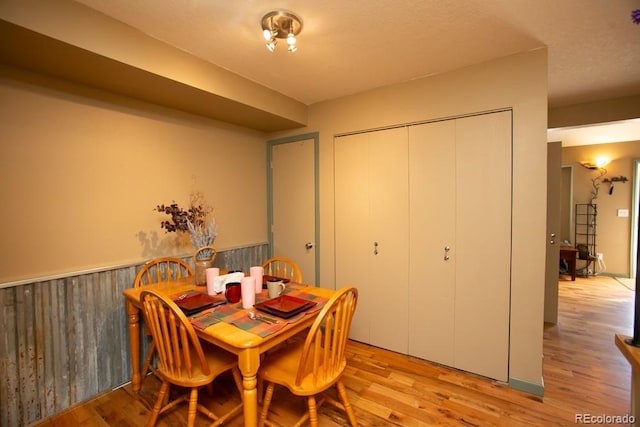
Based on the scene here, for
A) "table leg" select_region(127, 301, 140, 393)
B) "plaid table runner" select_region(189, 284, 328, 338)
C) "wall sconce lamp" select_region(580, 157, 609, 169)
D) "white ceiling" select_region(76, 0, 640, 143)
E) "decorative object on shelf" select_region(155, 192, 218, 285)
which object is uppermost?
"white ceiling" select_region(76, 0, 640, 143)

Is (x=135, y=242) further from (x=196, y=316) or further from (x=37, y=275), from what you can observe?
(x=196, y=316)

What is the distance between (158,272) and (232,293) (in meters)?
0.89

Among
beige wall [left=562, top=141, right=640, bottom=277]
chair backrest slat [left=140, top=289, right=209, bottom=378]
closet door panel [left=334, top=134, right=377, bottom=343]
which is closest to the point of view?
chair backrest slat [left=140, top=289, right=209, bottom=378]

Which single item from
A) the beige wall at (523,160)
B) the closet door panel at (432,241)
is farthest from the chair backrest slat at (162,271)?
the beige wall at (523,160)

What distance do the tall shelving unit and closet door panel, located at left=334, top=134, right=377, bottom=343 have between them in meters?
5.25

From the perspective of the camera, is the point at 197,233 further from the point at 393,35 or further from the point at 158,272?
the point at 393,35

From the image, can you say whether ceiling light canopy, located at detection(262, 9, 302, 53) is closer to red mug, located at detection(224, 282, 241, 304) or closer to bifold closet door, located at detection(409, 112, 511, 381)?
bifold closet door, located at detection(409, 112, 511, 381)

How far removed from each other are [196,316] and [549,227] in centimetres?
357

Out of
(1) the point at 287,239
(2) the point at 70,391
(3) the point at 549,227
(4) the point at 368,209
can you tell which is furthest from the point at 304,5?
(3) the point at 549,227

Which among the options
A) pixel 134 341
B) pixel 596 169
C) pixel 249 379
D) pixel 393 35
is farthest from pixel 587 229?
pixel 134 341

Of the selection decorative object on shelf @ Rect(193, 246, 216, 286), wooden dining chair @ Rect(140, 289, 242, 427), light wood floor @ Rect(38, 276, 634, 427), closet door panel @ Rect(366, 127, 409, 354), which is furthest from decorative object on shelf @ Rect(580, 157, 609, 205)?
wooden dining chair @ Rect(140, 289, 242, 427)

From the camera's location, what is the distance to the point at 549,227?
3.08 m

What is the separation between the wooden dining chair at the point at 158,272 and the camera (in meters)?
2.11

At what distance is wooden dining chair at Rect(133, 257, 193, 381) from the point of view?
6.91 ft
